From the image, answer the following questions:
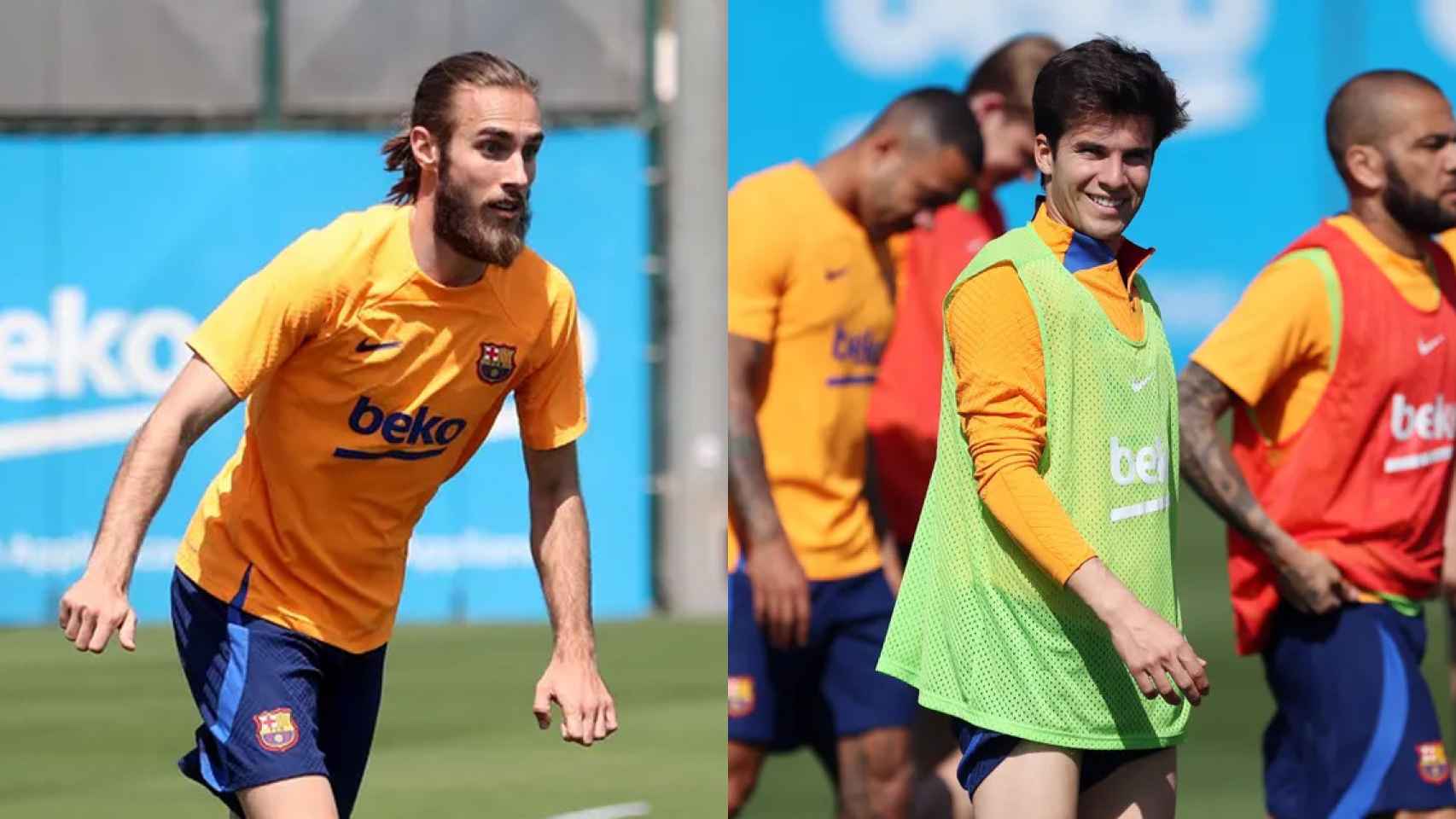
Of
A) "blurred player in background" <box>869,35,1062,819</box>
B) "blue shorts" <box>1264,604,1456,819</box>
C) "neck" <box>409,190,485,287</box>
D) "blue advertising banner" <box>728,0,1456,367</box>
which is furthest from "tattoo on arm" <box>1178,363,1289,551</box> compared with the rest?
"neck" <box>409,190,485,287</box>

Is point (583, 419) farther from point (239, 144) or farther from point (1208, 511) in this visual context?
point (239, 144)

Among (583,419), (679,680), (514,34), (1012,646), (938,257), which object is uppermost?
(514,34)

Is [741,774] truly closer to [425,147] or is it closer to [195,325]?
[425,147]

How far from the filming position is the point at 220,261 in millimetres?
18172

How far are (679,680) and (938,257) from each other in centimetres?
715

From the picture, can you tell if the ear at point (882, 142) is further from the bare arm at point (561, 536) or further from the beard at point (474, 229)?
the beard at point (474, 229)

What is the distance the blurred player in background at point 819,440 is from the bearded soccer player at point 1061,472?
93.8 inches

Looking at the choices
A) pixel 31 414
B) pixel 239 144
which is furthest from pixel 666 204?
pixel 31 414

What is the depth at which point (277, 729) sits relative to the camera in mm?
5297

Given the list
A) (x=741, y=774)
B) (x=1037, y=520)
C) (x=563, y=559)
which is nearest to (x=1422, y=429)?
(x=741, y=774)

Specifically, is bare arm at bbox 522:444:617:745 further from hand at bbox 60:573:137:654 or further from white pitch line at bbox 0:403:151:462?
white pitch line at bbox 0:403:151:462

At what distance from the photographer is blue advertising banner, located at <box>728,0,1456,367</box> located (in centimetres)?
711

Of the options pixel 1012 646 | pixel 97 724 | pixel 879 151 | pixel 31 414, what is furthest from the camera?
pixel 31 414

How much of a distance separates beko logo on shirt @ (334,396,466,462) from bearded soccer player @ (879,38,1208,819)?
1.27 meters
